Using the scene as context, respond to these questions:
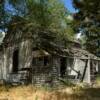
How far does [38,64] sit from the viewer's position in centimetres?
2505

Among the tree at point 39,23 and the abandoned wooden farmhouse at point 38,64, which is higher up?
the tree at point 39,23

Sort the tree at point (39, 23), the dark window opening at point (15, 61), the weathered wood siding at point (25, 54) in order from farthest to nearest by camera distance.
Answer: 1. the dark window opening at point (15, 61)
2. the tree at point (39, 23)
3. the weathered wood siding at point (25, 54)

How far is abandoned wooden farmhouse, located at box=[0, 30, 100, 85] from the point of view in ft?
81.4

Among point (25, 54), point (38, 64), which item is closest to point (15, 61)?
point (25, 54)

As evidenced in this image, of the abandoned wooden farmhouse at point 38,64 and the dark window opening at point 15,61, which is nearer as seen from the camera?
the abandoned wooden farmhouse at point 38,64

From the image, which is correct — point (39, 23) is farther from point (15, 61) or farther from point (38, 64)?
point (38, 64)

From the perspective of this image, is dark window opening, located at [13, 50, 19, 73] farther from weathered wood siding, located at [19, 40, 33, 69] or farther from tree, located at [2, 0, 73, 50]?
tree, located at [2, 0, 73, 50]

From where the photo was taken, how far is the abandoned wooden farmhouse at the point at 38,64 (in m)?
24.8

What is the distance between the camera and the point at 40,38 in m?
25.4

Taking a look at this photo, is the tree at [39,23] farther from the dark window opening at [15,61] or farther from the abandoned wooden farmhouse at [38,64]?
the dark window opening at [15,61]

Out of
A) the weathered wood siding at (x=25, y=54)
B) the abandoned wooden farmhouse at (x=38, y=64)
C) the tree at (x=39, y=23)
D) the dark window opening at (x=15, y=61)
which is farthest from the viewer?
the dark window opening at (x=15, y=61)

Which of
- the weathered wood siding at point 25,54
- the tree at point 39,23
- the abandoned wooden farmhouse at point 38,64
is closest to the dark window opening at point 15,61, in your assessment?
the abandoned wooden farmhouse at point 38,64

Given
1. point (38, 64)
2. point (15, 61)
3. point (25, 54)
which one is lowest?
point (38, 64)

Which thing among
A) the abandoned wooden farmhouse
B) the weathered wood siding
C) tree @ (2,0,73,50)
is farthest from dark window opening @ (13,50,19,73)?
tree @ (2,0,73,50)
